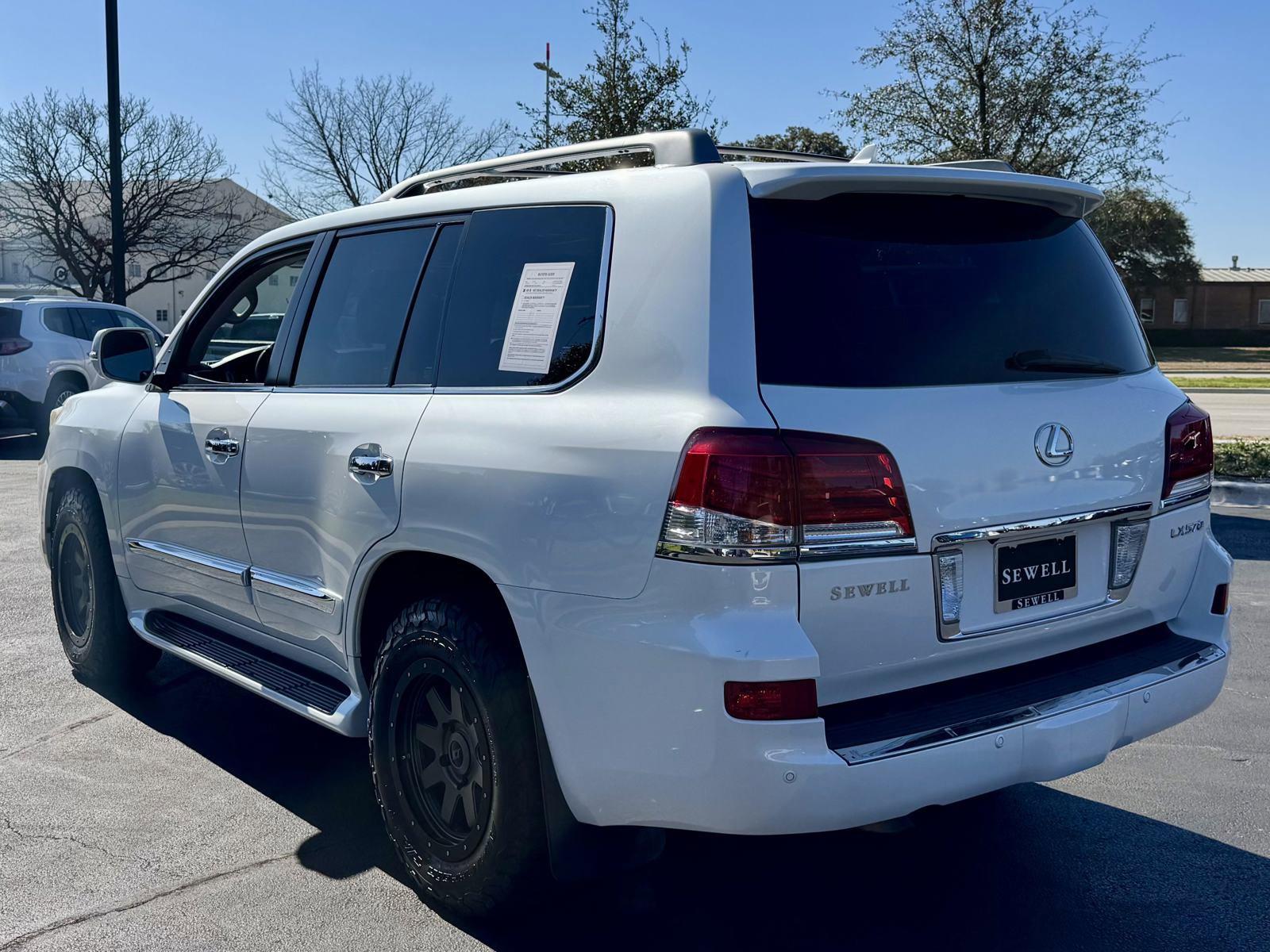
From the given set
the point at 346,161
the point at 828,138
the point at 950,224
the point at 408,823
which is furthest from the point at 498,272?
the point at 828,138

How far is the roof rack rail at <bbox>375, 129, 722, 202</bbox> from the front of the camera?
3.06 metres

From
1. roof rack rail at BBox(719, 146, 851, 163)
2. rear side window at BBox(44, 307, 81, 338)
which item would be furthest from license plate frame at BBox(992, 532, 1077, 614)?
rear side window at BBox(44, 307, 81, 338)

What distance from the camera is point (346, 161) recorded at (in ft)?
132

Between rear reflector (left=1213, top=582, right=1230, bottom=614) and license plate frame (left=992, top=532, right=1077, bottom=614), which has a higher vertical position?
license plate frame (left=992, top=532, right=1077, bottom=614)

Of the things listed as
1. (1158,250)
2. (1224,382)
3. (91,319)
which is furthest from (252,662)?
(1158,250)

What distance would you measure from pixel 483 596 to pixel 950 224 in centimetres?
148

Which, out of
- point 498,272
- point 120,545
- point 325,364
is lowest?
point 120,545

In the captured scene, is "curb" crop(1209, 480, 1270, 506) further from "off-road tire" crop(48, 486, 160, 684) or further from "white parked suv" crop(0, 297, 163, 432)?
"white parked suv" crop(0, 297, 163, 432)

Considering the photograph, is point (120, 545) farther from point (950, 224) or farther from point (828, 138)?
point (828, 138)

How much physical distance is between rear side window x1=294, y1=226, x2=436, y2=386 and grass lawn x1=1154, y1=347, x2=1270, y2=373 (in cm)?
3243

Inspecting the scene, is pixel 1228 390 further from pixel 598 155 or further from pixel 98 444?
pixel 598 155

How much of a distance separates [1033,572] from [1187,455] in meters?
0.72

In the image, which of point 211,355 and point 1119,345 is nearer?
point 1119,345

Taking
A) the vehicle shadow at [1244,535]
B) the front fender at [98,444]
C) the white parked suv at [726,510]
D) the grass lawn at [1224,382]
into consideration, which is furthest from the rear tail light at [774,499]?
the grass lawn at [1224,382]
